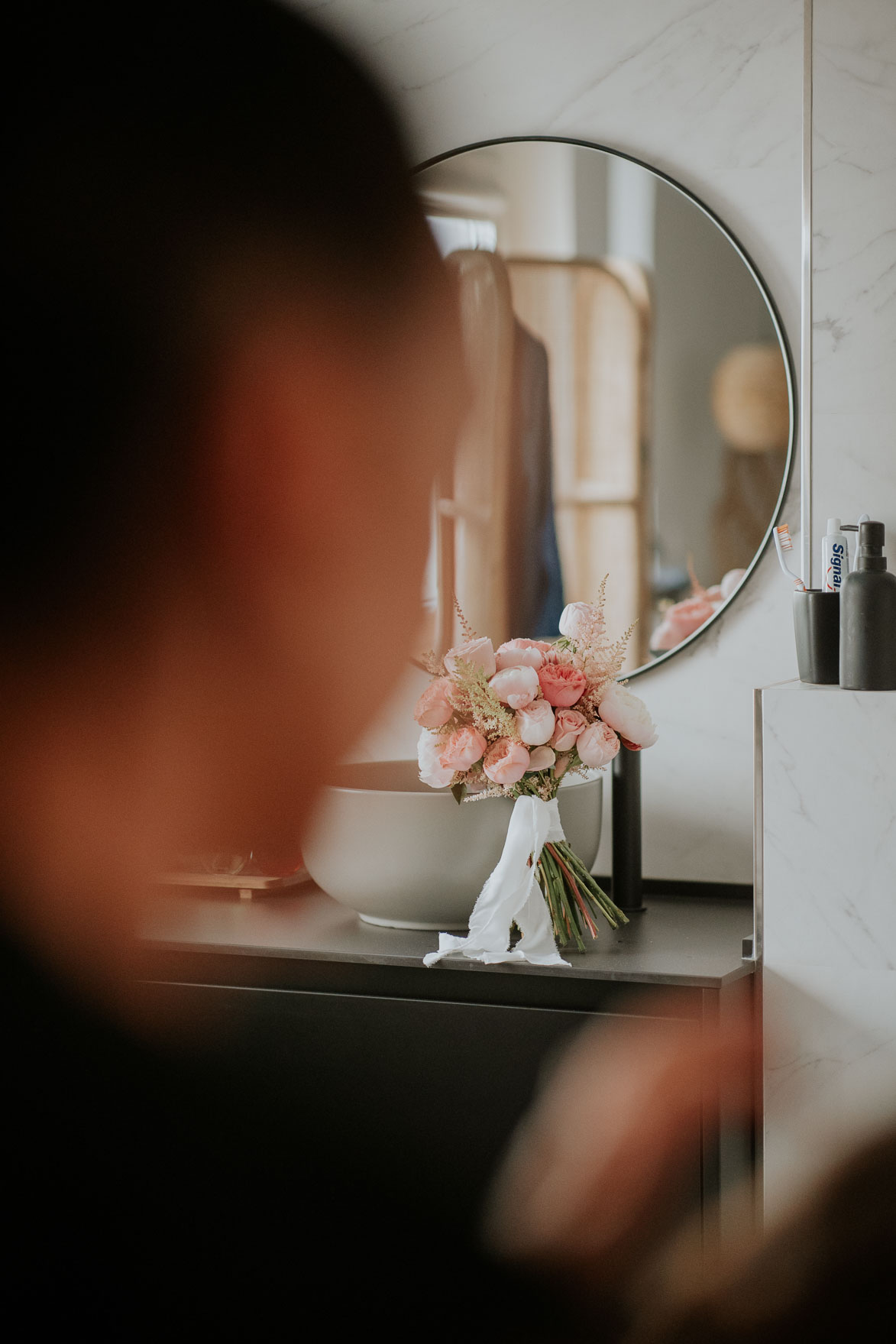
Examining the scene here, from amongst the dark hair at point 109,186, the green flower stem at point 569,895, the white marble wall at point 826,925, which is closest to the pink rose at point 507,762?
the green flower stem at point 569,895

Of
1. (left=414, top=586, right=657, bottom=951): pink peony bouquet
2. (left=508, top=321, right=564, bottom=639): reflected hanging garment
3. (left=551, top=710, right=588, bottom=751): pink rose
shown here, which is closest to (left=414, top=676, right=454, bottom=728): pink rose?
(left=414, top=586, right=657, bottom=951): pink peony bouquet

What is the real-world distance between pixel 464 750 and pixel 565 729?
0.10 m

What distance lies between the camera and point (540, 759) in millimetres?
1190

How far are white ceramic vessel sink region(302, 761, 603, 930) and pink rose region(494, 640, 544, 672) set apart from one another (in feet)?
0.46

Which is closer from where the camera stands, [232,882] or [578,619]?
[578,619]

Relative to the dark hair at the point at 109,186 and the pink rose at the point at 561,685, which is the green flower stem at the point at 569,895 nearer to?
the pink rose at the point at 561,685

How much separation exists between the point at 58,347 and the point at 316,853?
74 centimetres

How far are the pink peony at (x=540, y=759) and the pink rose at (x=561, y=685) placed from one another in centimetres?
1

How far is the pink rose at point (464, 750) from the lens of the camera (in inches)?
46.2

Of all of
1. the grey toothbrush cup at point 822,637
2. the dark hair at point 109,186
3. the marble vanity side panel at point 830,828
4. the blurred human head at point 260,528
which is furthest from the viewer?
the blurred human head at point 260,528

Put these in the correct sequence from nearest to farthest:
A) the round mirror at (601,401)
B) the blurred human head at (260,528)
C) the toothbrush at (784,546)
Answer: the toothbrush at (784,546) → the round mirror at (601,401) → the blurred human head at (260,528)

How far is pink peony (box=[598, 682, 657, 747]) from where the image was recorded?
1219mm

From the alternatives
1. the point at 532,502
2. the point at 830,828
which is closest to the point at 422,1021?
the point at 830,828

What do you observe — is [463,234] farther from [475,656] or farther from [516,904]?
[516,904]
